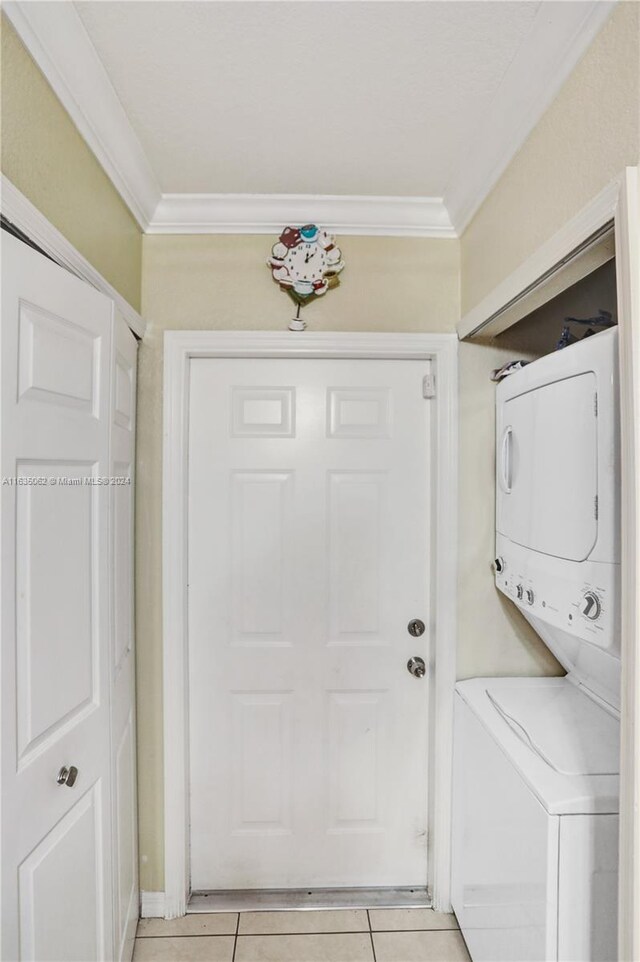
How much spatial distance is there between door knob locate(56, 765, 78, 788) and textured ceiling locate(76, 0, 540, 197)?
5.13 ft

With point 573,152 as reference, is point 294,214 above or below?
above

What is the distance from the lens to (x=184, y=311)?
1.81 m

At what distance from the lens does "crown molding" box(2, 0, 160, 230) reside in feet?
3.27

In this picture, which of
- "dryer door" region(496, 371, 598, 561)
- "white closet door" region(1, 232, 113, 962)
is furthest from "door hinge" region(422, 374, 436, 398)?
"white closet door" region(1, 232, 113, 962)

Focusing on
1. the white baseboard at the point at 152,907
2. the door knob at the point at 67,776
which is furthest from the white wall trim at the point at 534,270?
the white baseboard at the point at 152,907

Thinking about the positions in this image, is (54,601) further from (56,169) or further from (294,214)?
(294,214)

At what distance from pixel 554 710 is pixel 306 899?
1.15 m

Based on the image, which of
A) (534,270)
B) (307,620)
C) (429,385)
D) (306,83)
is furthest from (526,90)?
(307,620)

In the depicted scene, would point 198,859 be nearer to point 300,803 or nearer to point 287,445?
point 300,803

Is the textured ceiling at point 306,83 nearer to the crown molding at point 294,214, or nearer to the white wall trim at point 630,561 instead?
the crown molding at point 294,214

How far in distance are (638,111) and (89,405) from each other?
122cm

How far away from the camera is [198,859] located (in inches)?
74.6

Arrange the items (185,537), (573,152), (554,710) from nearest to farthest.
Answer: (573,152)
(554,710)
(185,537)

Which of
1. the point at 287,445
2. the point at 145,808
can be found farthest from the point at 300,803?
the point at 287,445
